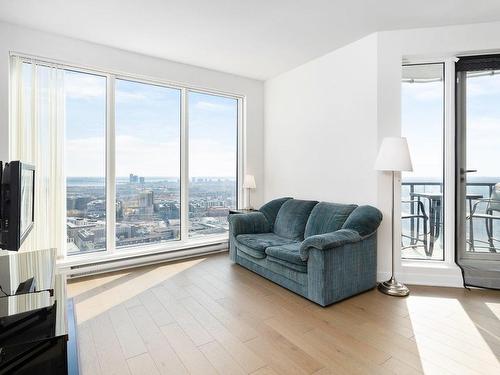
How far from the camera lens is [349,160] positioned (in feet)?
11.0

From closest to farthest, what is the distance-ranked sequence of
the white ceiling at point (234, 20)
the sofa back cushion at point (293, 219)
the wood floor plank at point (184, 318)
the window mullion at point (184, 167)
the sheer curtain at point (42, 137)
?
the wood floor plank at point (184, 318) → the white ceiling at point (234, 20) → the sheer curtain at point (42, 137) → the sofa back cushion at point (293, 219) → the window mullion at point (184, 167)

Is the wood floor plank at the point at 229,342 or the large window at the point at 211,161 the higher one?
the large window at the point at 211,161

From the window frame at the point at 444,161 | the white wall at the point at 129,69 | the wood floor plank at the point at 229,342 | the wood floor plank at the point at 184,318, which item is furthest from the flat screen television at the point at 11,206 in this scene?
the window frame at the point at 444,161

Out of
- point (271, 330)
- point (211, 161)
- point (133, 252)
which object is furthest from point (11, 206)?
point (211, 161)

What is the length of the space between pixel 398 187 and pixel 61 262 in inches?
150

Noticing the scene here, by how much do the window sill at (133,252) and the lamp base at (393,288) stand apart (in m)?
2.28

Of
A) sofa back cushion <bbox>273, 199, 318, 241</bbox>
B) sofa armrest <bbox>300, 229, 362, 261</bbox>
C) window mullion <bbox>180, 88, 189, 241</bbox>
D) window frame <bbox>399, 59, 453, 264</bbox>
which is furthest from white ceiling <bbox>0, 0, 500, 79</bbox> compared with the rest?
sofa armrest <bbox>300, 229, 362, 261</bbox>

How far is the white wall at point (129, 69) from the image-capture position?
2.81 metres

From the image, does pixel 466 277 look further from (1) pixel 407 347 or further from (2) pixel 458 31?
(2) pixel 458 31

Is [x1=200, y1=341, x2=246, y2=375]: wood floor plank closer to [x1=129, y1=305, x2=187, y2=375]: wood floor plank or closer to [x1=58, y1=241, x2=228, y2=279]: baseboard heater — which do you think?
[x1=129, y1=305, x2=187, y2=375]: wood floor plank

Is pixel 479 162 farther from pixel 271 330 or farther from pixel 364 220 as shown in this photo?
pixel 271 330

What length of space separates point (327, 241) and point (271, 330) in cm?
87

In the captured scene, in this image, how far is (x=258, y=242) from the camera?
321 cm

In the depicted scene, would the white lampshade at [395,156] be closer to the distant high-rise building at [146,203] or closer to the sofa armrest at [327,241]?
the sofa armrest at [327,241]
